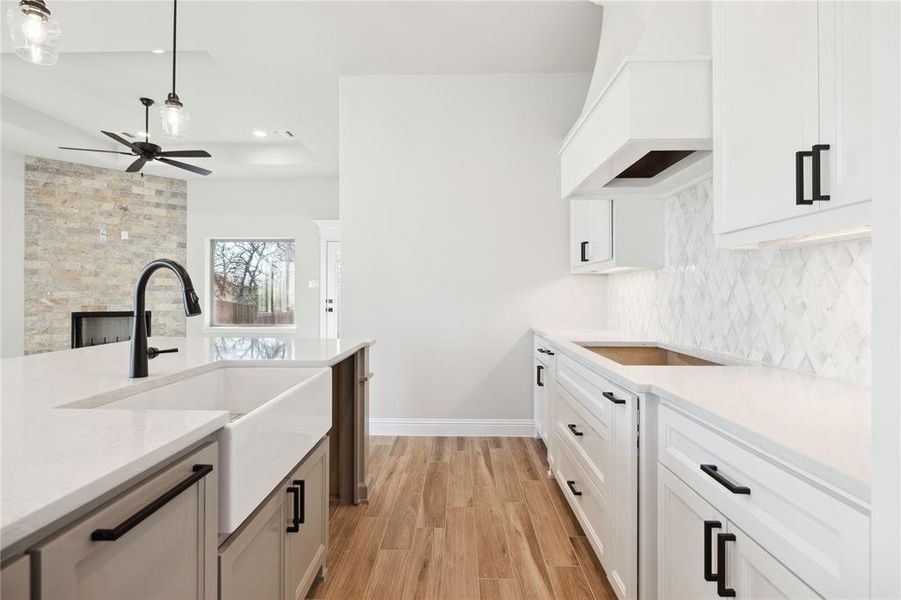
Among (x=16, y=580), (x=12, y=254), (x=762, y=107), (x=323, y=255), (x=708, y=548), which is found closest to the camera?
(x=16, y=580)

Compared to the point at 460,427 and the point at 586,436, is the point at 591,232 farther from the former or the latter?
the point at 460,427

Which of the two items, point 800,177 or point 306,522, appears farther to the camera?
point 306,522

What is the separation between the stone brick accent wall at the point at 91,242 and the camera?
19.2 feet

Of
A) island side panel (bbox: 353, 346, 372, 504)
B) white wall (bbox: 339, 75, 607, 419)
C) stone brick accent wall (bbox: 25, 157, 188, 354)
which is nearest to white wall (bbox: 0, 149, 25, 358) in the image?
stone brick accent wall (bbox: 25, 157, 188, 354)

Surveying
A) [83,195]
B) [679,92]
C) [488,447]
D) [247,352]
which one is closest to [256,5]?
[247,352]

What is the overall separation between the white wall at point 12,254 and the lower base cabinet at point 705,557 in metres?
7.17

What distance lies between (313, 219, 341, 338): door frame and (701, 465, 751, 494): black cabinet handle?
6.37 meters

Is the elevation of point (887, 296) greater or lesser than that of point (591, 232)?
lesser

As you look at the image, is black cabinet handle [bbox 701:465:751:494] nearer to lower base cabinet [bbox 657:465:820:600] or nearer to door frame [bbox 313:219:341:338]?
lower base cabinet [bbox 657:465:820:600]

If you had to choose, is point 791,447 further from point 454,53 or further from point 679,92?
point 454,53

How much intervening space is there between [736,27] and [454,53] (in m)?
2.54

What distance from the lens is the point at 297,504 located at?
1.43 meters

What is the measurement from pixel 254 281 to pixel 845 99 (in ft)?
24.2

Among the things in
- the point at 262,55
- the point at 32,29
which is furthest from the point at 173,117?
the point at 32,29
